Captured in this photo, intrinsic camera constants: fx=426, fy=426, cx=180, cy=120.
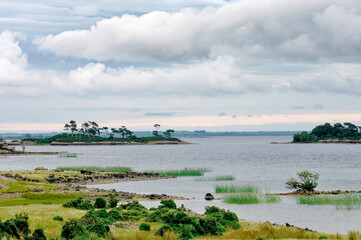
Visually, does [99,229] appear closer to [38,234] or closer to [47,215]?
[38,234]

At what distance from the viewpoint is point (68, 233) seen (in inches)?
1014

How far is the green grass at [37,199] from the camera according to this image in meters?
43.8

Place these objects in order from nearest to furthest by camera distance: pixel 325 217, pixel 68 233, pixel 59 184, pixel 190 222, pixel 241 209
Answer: pixel 68 233
pixel 190 222
pixel 325 217
pixel 241 209
pixel 59 184

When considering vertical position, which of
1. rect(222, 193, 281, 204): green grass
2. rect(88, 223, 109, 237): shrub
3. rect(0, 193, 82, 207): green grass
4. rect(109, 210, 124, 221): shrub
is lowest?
rect(222, 193, 281, 204): green grass

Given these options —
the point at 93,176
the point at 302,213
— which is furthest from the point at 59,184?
the point at 302,213

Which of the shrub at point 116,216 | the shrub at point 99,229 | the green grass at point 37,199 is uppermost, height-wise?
the shrub at point 99,229

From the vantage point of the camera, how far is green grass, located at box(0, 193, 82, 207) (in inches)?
1725

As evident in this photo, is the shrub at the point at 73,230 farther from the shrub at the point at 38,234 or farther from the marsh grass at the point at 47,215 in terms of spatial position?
the marsh grass at the point at 47,215

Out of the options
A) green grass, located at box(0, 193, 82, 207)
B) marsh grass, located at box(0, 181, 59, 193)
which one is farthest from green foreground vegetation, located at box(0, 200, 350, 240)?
marsh grass, located at box(0, 181, 59, 193)

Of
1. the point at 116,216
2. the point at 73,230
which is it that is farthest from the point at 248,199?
the point at 73,230

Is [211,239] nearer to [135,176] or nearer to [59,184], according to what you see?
[59,184]

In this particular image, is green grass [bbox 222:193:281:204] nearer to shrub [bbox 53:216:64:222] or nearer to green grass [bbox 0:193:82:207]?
green grass [bbox 0:193:82:207]

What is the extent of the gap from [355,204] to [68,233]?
112 feet

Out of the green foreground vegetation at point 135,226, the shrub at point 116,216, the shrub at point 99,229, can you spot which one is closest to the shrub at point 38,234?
the green foreground vegetation at point 135,226
